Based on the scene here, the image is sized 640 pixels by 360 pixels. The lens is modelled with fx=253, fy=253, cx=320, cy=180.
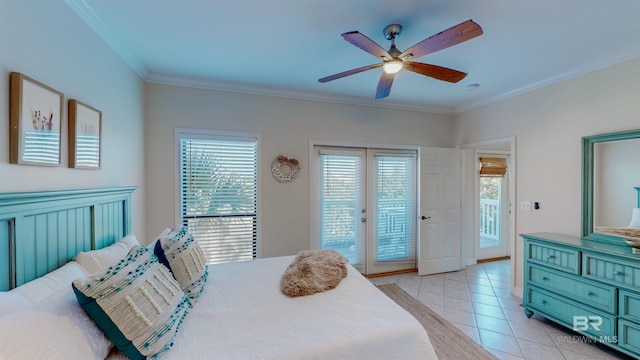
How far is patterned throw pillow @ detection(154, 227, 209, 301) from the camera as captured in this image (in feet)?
5.41

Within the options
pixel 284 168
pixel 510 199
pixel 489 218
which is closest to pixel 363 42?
pixel 284 168

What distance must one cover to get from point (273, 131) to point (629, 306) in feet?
12.1

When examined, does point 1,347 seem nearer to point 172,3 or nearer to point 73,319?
point 73,319

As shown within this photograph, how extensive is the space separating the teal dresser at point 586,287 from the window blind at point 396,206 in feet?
5.00

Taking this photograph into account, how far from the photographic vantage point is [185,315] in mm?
1396

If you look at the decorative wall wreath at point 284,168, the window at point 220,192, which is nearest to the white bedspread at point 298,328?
the window at point 220,192

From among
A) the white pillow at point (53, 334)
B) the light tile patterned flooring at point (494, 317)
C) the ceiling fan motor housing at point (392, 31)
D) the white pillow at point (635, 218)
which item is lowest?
the light tile patterned flooring at point (494, 317)

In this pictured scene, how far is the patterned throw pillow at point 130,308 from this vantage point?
1.04 m

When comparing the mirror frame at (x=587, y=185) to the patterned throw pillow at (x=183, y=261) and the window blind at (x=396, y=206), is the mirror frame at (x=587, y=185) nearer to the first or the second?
the window blind at (x=396, y=206)

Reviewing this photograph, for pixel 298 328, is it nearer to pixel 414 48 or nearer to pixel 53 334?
pixel 53 334

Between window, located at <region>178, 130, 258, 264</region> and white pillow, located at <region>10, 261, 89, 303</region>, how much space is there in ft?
5.43

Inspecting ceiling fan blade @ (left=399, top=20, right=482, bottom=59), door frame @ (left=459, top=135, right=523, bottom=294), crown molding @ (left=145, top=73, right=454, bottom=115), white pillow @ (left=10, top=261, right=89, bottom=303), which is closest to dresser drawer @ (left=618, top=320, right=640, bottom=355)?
door frame @ (left=459, top=135, right=523, bottom=294)

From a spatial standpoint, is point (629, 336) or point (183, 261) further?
point (629, 336)

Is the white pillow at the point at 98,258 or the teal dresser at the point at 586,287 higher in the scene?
the white pillow at the point at 98,258
